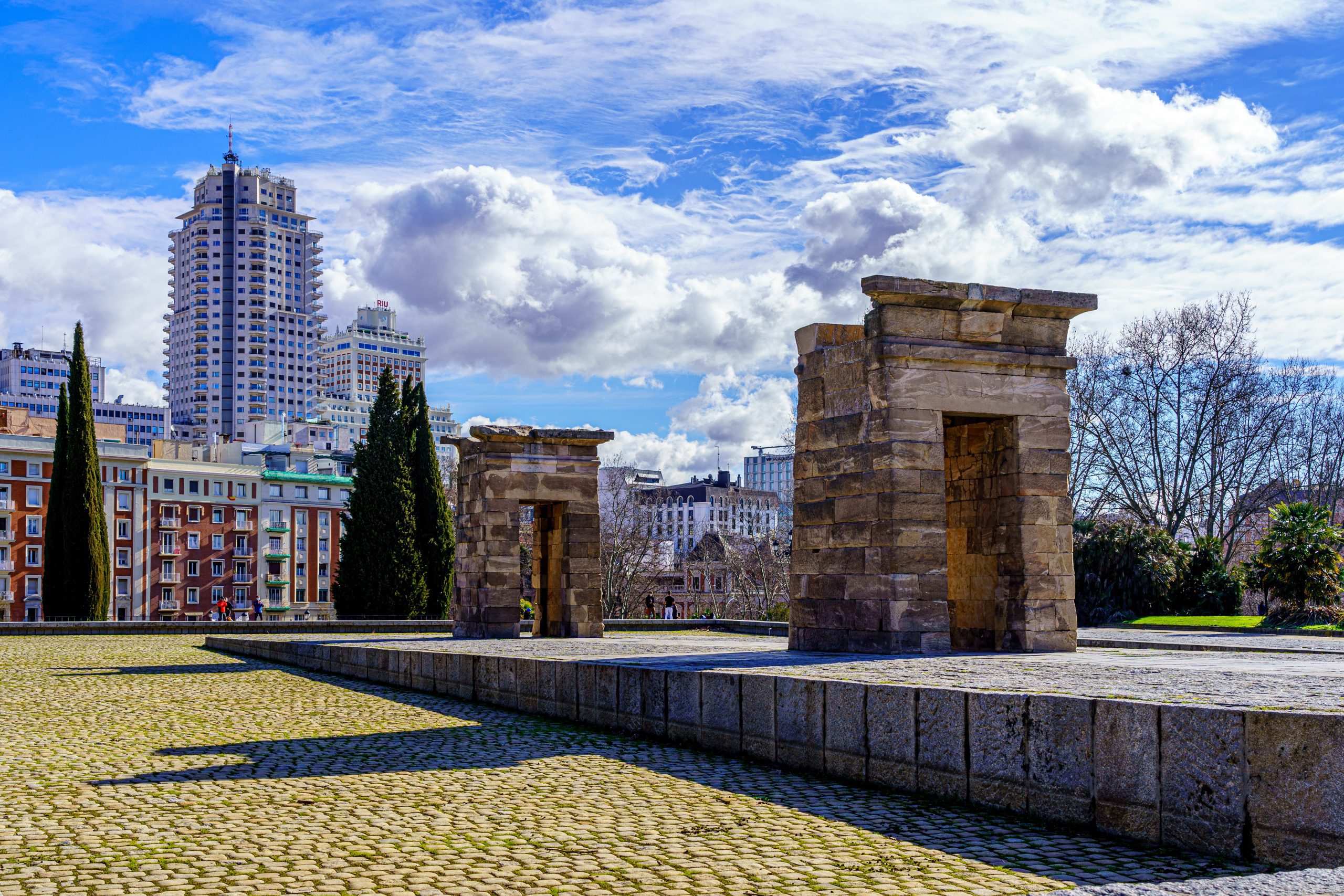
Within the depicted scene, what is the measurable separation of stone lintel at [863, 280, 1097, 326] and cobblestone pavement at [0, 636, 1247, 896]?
5.22 meters

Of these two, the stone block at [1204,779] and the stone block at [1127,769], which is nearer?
the stone block at [1204,779]

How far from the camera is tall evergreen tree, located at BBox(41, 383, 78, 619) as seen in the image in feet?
136

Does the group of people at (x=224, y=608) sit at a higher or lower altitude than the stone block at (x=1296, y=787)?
lower

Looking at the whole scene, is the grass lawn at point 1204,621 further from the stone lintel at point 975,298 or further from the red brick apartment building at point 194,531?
the red brick apartment building at point 194,531

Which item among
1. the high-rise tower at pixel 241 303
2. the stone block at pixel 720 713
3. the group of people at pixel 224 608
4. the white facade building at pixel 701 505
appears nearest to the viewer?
the stone block at pixel 720 713

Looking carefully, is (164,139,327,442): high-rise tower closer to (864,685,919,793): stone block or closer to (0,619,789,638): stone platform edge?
(0,619,789,638): stone platform edge

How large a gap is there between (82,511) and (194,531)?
38.8 m

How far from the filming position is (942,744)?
7.30m

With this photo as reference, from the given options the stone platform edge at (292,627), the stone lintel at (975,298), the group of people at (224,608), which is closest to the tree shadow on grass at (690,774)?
the stone lintel at (975,298)

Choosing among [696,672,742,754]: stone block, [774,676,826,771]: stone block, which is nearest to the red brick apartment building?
[696,672,742,754]: stone block

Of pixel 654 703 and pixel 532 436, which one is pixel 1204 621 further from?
pixel 654 703

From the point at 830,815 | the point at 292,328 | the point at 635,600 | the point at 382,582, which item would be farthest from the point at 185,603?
the point at 292,328

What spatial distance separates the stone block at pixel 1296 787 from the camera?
520 centimetres

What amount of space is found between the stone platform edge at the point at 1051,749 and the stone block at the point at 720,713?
0.01m
